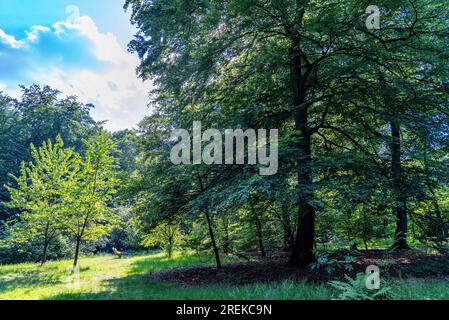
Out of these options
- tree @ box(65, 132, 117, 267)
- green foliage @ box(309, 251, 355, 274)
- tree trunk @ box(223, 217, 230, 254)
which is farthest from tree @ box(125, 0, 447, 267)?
tree @ box(65, 132, 117, 267)

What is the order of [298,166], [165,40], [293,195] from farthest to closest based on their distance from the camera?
1. [165,40]
2. [298,166]
3. [293,195]

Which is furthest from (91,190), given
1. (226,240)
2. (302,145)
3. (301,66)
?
(301,66)

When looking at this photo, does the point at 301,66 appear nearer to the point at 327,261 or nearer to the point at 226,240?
the point at 327,261

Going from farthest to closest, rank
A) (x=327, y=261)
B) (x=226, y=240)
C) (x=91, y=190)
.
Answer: (x=91, y=190)
(x=226, y=240)
(x=327, y=261)

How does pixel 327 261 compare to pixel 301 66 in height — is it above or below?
below

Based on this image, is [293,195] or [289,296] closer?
[289,296]

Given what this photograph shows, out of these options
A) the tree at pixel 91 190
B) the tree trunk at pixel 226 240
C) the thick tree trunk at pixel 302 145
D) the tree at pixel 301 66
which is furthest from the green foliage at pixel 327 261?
the tree at pixel 91 190

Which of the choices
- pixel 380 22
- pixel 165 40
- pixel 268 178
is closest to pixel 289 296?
pixel 268 178

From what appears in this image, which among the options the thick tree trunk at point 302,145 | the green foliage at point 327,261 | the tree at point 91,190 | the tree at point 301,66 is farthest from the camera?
the tree at point 91,190

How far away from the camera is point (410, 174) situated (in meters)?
7.03

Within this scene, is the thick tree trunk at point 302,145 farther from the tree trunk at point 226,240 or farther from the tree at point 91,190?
the tree at point 91,190

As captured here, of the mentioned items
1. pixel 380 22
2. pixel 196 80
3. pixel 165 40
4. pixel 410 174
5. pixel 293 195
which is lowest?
pixel 293 195
